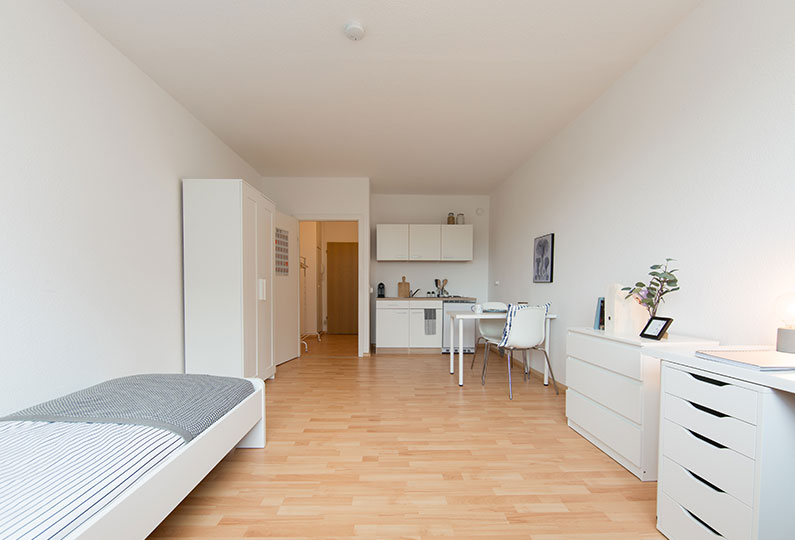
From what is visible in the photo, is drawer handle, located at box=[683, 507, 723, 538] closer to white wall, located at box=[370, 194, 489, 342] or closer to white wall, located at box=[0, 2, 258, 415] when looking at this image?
white wall, located at box=[0, 2, 258, 415]

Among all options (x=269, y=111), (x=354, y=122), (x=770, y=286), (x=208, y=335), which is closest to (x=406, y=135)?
(x=354, y=122)

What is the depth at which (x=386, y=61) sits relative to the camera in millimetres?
2434

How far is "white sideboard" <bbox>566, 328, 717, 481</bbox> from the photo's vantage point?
76.7 inches

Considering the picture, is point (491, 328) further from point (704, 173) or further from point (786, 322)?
point (786, 322)

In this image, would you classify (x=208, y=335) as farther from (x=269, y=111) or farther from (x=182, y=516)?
(x=269, y=111)

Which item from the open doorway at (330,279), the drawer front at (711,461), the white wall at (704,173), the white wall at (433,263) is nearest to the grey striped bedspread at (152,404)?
the drawer front at (711,461)

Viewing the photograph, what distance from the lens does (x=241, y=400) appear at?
2.09 meters

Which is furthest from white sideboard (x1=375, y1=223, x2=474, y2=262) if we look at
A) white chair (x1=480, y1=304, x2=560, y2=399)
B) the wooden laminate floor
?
the wooden laminate floor

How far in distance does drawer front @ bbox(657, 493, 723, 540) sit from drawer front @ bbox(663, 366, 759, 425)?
0.45 meters

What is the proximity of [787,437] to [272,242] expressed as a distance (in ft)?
13.8

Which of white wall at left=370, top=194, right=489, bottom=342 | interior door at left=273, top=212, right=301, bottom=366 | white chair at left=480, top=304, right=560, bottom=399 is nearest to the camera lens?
white chair at left=480, top=304, right=560, bottom=399

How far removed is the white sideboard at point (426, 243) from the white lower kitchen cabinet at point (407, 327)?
2.65 feet

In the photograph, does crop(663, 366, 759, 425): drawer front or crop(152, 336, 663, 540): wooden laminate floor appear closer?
crop(663, 366, 759, 425): drawer front

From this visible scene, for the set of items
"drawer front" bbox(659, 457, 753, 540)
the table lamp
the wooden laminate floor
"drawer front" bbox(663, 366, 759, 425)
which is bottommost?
the wooden laminate floor
